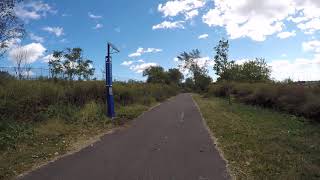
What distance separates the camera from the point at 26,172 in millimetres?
8953

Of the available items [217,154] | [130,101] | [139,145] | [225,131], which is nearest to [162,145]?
[139,145]

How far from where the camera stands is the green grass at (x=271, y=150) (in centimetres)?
876

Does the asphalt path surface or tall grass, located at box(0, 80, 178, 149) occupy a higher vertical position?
tall grass, located at box(0, 80, 178, 149)

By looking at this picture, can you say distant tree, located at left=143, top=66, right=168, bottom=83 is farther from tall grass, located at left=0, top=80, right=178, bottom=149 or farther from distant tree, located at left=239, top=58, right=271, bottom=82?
tall grass, located at left=0, top=80, right=178, bottom=149

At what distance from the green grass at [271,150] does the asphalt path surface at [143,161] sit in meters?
0.48

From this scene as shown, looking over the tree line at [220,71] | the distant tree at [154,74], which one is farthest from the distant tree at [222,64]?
the distant tree at [154,74]

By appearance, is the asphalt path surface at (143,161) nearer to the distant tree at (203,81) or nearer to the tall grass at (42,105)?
the tall grass at (42,105)

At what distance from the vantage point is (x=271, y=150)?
450 inches

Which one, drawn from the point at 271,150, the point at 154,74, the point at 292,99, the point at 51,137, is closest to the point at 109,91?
the point at 51,137

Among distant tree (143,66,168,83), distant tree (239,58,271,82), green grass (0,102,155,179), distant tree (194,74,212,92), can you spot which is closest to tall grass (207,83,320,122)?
green grass (0,102,155,179)

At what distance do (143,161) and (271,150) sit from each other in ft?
12.6

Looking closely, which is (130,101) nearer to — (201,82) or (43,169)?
(43,169)

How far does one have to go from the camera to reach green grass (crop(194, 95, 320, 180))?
8758 millimetres

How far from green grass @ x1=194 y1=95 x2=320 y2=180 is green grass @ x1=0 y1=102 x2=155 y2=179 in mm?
4612
